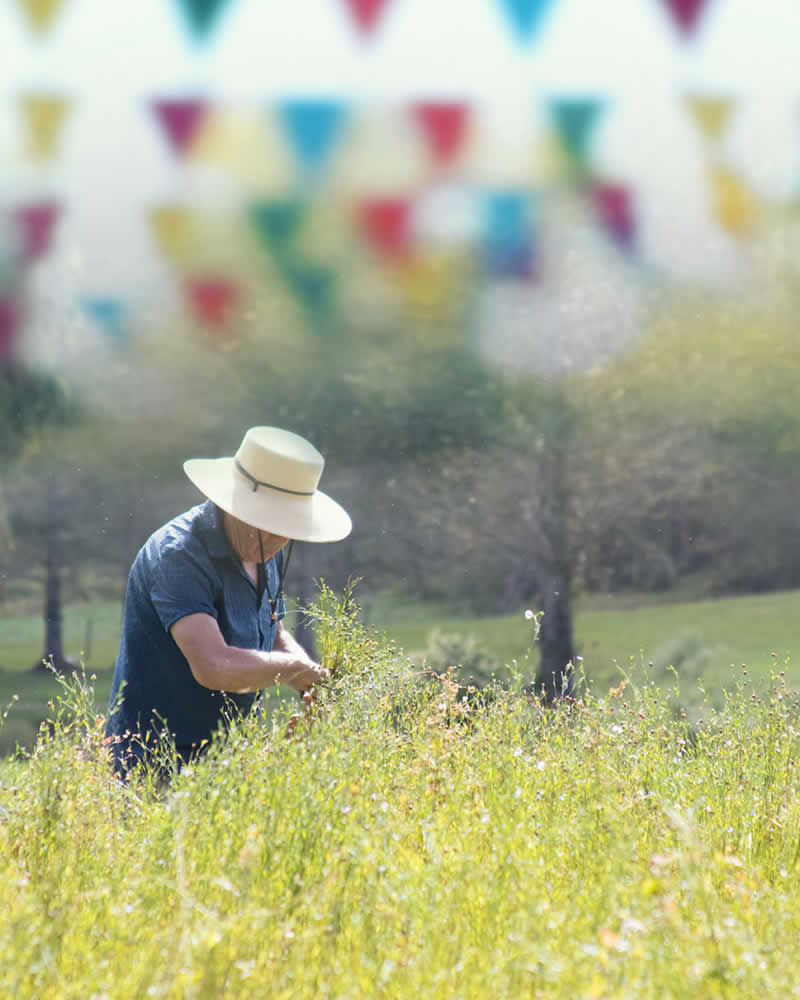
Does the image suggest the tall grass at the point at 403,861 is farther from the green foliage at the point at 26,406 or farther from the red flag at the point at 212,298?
the green foliage at the point at 26,406

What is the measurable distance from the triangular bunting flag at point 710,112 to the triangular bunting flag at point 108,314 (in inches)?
116

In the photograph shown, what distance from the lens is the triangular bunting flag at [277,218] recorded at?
17.3 feet

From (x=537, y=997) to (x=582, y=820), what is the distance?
63 centimetres

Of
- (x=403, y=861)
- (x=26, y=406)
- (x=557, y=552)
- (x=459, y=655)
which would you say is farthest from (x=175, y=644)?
(x=557, y=552)

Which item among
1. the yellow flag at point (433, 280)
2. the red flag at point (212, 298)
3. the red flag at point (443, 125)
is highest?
the red flag at point (443, 125)

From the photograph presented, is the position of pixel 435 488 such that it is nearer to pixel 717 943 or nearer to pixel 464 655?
pixel 464 655

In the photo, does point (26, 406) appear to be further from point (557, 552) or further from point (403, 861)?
point (403, 861)

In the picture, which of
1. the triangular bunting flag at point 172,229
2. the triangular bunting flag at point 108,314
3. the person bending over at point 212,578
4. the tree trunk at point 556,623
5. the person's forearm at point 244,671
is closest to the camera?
the person's forearm at point 244,671

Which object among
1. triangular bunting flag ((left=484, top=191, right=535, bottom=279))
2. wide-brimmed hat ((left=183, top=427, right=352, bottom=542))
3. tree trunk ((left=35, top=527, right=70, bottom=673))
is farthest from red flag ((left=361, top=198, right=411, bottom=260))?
wide-brimmed hat ((left=183, top=427, right=352, bottom=542))

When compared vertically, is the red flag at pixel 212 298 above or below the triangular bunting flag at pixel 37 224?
below

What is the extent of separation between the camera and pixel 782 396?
5992 mm

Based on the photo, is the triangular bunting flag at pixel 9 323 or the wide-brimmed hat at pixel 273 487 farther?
the triangular bunting flag at pixel 9 323

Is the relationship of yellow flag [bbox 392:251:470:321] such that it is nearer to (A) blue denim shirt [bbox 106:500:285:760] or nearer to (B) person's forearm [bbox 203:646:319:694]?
(A) blue denim shirt [bbox 106:500:285:760]

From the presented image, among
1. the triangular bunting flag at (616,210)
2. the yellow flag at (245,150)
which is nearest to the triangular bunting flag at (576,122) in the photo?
the triangular bunting flag at (616,210)
